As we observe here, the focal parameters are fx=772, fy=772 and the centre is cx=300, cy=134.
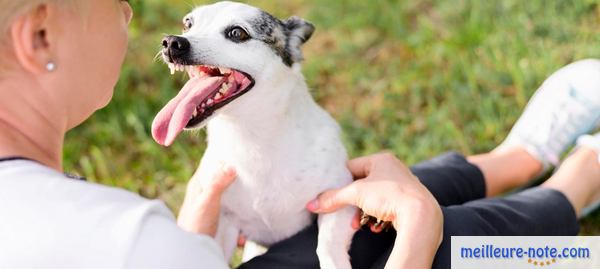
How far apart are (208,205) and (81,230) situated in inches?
39.8

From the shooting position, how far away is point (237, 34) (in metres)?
2.24

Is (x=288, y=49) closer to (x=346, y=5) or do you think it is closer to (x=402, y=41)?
→ (x=402, y=41)

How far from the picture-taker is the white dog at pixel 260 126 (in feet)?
7.06

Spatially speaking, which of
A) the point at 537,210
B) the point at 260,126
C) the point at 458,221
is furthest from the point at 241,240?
the point at 537,210

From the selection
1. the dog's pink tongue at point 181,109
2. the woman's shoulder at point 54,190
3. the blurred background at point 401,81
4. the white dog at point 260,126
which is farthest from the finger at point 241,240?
the woman's shoulder at point 54,190

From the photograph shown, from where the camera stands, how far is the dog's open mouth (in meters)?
2.07

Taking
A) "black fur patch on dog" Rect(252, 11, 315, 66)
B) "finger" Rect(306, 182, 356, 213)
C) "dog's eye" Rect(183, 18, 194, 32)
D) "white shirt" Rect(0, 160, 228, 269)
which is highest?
"white shirt" Rect(0, 160, 228, 269)

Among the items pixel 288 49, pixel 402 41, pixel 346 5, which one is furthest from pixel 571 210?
pixel 346 5

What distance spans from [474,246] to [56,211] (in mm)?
1341

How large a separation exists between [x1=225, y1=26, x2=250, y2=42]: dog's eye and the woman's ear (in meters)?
0.81

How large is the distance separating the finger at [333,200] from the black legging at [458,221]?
0.39 ft

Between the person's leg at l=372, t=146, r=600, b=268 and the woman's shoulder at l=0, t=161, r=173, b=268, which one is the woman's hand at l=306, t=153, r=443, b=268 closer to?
the person's leg at l=372, t=146, r=600, b=268

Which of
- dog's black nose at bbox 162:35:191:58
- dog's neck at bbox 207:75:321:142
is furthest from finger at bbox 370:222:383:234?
dog's black nose at bbox 162:35:191:58

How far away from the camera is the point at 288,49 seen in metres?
2.37
